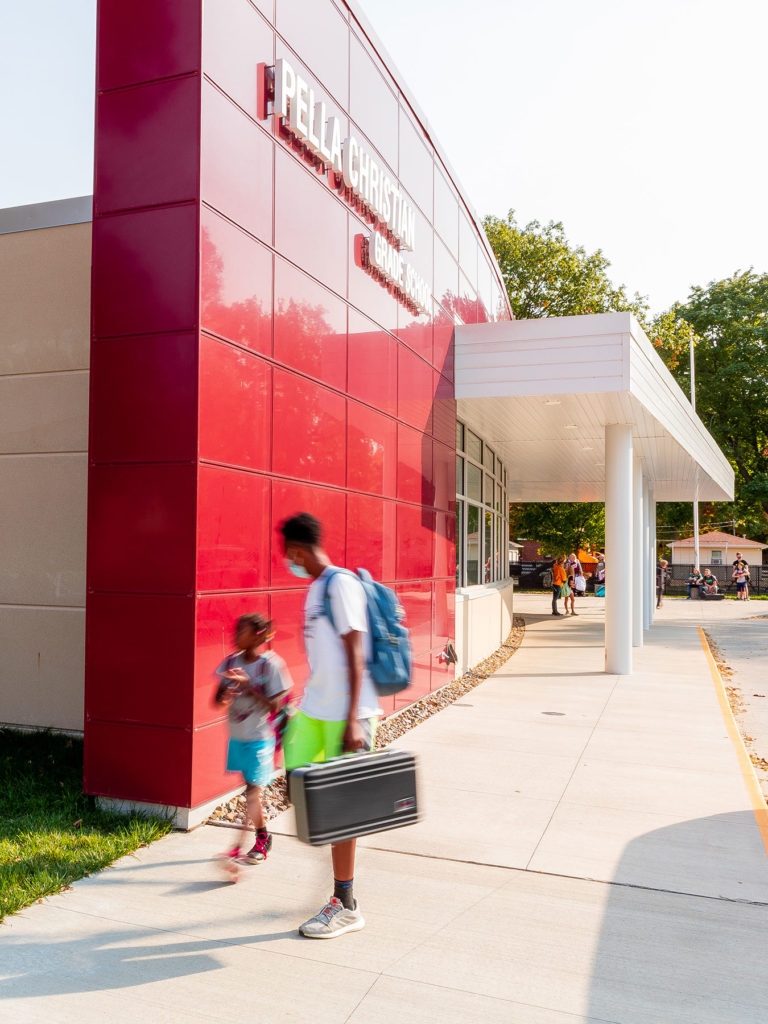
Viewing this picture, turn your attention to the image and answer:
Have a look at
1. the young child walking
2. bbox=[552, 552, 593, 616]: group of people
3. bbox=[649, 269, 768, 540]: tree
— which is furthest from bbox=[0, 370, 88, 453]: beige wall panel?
bbox=[649, 269, 768, 540]: tree

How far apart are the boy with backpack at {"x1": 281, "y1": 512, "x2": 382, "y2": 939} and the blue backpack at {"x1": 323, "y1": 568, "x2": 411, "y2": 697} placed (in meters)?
0.02

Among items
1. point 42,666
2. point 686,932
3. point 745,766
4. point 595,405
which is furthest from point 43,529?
point 595,405

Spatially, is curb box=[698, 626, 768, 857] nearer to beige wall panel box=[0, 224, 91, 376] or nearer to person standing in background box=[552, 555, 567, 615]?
beige wall panel box=[0, 224, 91, 376]

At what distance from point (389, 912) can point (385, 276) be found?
685cm

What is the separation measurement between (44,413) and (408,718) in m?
4.94

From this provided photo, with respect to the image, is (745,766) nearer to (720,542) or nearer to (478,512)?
(478,512)

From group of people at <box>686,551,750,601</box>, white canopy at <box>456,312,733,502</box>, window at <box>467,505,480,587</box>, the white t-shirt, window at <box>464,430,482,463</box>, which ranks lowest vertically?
group of people at <box>686,551,750,601</box>

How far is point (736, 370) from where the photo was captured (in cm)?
4238

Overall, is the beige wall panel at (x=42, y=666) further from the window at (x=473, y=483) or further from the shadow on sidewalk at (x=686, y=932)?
the window at (x=473, y=483)

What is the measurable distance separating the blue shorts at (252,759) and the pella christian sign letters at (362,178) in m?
4.80

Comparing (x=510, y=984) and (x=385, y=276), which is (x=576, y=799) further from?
(x=385, y=276)

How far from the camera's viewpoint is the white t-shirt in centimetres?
376

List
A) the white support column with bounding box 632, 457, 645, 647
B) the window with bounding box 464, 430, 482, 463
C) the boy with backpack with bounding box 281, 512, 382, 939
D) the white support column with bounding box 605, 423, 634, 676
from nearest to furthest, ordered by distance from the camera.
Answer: the boy with backpack with bounding box 281, 512, 382, 939
the white support column with bounding box 605, 423, 634, 676
the window with bounding box 464, 430, 482, 463
the white support column with bounding box 632, 457, 645, 647

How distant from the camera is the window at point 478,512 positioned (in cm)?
1373
